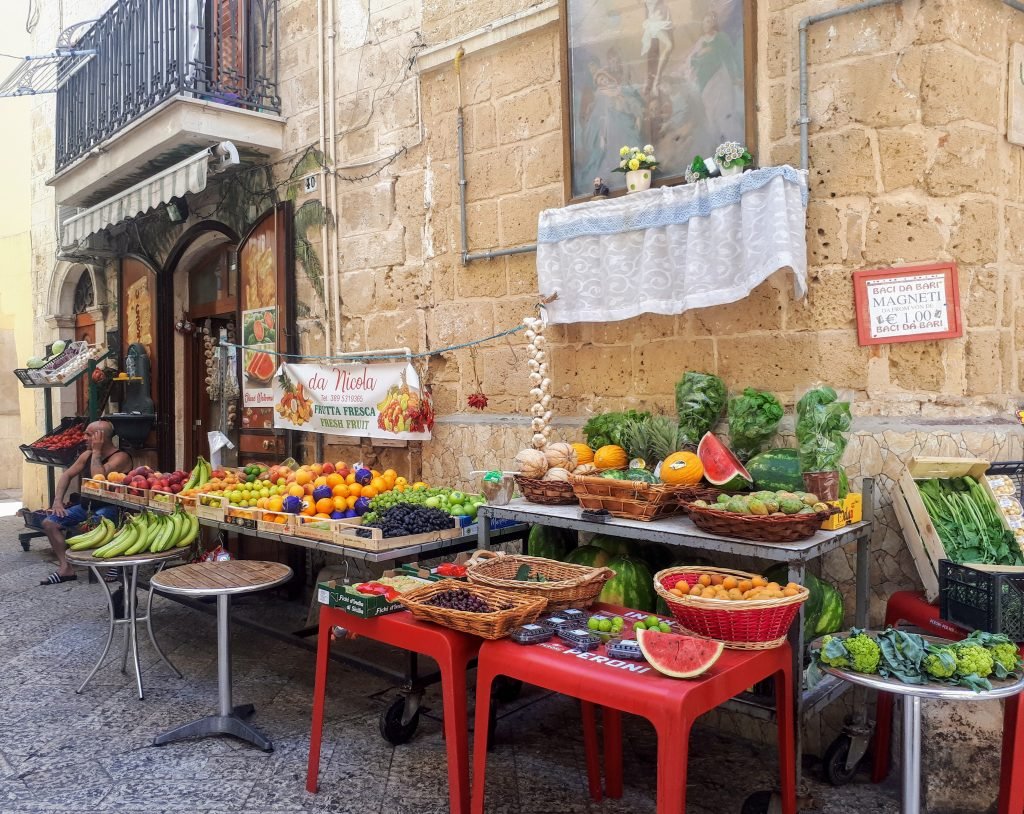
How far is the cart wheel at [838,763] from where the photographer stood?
382cm

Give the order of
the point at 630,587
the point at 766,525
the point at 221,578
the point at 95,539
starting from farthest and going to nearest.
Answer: the point at 95,539, the point at 221,578, the point at 630,587, the point at 766,525

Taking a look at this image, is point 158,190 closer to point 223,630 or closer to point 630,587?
point 223,630

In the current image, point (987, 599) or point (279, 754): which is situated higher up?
point (987, 599)

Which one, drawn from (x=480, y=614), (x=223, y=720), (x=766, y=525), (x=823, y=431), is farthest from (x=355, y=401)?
(x=766, y=525)

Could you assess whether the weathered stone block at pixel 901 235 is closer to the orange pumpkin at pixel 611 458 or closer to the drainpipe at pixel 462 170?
the orange pumpkin at pixel 611 458

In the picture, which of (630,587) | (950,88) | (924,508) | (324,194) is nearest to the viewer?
(924,508)

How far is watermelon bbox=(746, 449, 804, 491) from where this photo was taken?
3873mm

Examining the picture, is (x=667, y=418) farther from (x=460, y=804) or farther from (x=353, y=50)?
(x=353, y=50)

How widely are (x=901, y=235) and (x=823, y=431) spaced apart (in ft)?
3.77

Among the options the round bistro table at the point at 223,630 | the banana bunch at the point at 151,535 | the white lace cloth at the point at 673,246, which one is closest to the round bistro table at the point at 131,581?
the banana bunch at the point at 151,535

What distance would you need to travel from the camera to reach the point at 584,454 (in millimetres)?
4793

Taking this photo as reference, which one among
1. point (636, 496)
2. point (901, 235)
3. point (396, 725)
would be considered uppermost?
point (901, 235)

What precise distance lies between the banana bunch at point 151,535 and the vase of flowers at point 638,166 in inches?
153

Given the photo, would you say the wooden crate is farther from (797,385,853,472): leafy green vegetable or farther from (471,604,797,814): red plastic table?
(471,604,797,814): red plastic table
